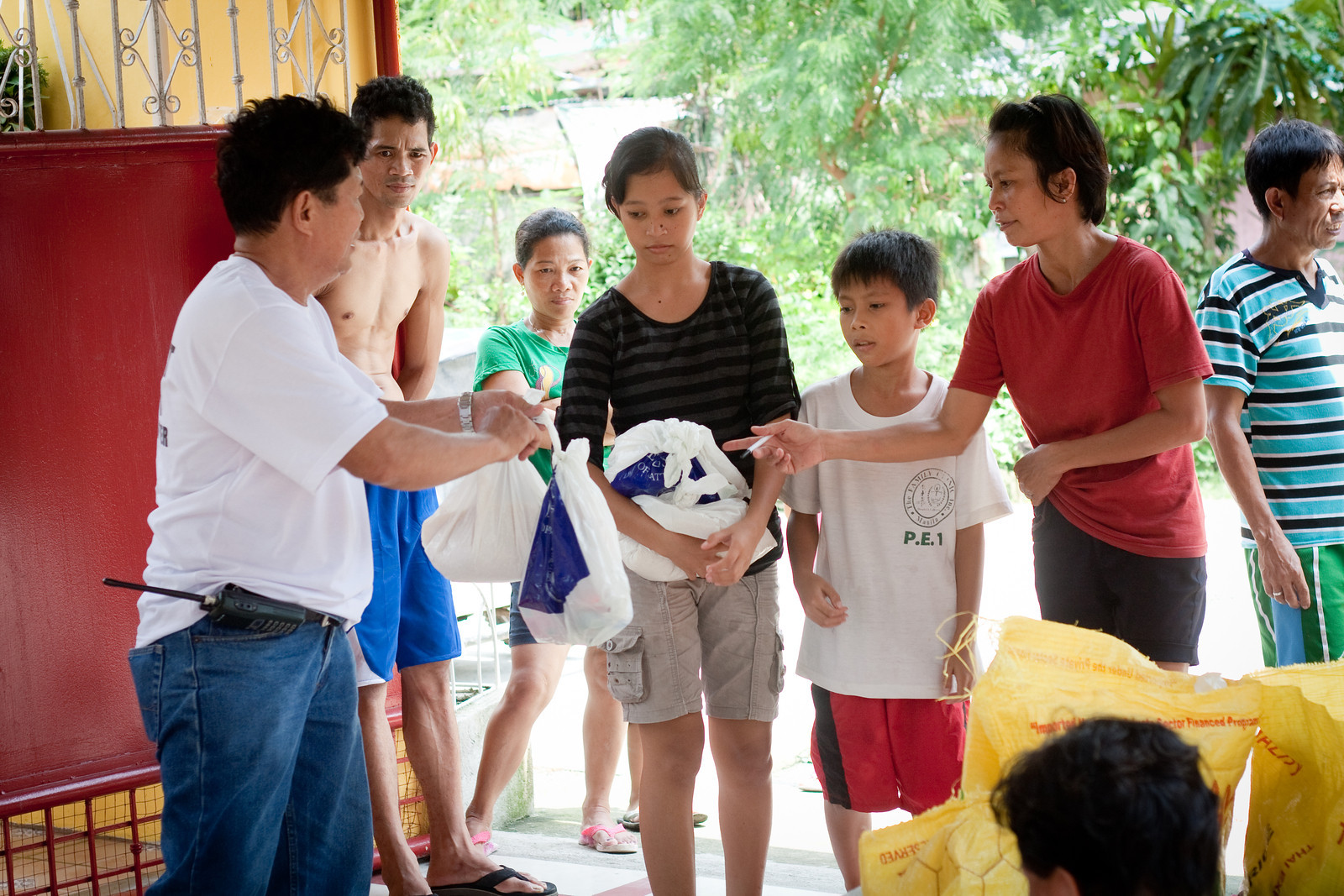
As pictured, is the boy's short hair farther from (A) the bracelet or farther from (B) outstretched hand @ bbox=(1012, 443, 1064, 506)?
(A) the bracelet

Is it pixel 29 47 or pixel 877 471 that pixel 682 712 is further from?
pixel 29 47

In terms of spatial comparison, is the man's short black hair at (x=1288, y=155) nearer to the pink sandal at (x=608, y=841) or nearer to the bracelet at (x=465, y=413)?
the bracelet at (x=465, y=413)

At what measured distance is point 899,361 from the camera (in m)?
2.63

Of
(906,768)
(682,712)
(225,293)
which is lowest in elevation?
(906,768)

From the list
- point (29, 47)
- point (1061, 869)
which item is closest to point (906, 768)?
point (1061, 869)

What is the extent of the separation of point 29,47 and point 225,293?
1.57m

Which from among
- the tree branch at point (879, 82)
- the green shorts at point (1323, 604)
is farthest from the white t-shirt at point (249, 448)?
the tree branch at point (879, 82)

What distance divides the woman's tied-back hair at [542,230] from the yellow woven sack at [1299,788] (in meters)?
2.49

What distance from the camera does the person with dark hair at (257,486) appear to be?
1.80 meters

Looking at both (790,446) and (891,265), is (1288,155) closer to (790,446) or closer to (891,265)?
(891,265)

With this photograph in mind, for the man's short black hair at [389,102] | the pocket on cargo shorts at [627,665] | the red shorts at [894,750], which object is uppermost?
the man's short black hair at [389,102]

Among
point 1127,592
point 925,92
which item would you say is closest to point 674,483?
point 1127,592

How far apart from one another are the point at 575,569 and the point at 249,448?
698mm

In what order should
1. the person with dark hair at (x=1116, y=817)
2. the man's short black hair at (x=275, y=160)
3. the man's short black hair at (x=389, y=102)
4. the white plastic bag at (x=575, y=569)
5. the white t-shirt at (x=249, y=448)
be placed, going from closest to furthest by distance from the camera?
1. the person with dark hair at (x=1116, y=817)
2. the white t-shirt at (x=249, y=448)
3. the man's short black hair at (x=275, y=160)
4. the white plastic bag at (x=575, y=569)
5. the man's short black hair at (x=389, y=102)
